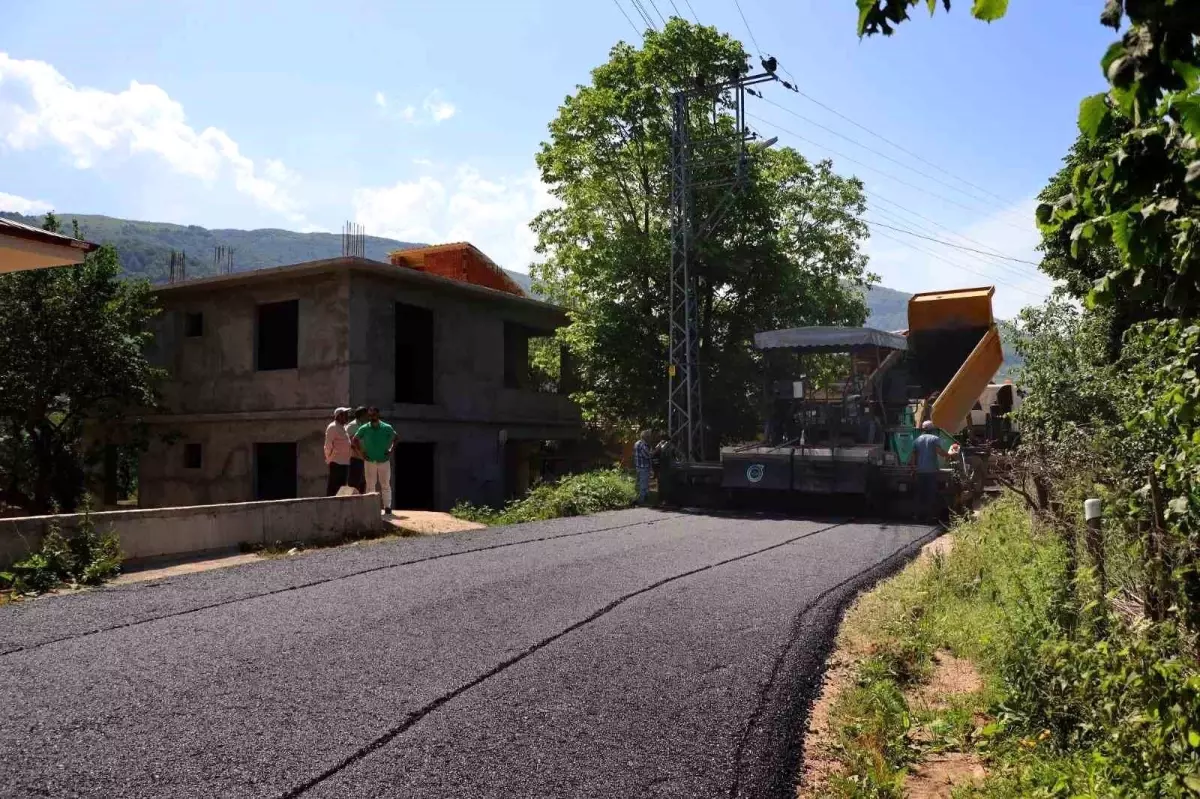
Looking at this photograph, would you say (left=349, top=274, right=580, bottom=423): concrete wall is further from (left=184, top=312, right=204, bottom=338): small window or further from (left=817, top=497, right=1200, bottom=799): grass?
(left=817, top=497, right=1200, bottom=799): grass

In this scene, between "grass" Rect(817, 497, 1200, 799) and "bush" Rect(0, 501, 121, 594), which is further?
"bush" Rect(0, 501, 121, 594)

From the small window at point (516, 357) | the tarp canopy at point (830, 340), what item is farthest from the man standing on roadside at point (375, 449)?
the small window at point (516, 357)

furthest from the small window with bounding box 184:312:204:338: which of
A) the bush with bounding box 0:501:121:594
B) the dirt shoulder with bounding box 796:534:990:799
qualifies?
the dirt shoulder with bounding box 796:534:990:799

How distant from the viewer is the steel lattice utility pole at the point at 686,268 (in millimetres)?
21328

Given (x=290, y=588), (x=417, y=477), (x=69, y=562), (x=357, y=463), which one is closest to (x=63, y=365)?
(x=357, y=463)

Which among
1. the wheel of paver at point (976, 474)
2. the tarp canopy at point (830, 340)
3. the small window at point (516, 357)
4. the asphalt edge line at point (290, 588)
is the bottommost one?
the asphalt edge line at point (290, 588)

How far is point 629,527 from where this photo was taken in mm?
14266

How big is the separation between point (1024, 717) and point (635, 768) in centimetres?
232

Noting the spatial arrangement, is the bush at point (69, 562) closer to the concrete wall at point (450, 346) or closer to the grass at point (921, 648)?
the grass at point (921, 648)

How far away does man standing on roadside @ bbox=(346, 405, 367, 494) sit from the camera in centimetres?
1501

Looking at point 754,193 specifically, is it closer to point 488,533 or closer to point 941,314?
point 941,314

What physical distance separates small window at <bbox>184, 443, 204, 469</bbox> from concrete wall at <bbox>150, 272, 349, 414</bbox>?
0.88 m

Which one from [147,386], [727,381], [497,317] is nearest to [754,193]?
[727,381]

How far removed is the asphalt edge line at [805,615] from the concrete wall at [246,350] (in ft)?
40.4
